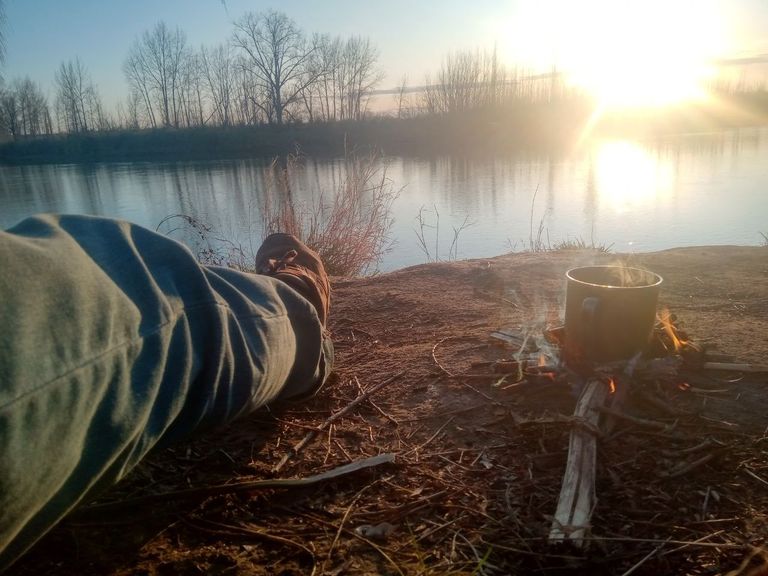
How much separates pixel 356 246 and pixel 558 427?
3.91 meters

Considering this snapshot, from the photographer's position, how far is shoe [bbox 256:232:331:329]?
1441mm

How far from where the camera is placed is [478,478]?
1048mm

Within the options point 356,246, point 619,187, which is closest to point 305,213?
point 356,246

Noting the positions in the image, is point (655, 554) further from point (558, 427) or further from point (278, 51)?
point (278, 51)

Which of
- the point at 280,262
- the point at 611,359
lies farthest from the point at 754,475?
the point at 280,262

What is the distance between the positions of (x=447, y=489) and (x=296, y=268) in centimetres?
78

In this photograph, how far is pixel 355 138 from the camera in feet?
67.9

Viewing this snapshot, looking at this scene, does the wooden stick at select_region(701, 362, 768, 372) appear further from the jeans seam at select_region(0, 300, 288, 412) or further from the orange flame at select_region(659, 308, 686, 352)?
the jeans seam at select_region(0, 300, 288, 412)

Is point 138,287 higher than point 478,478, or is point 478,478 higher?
point 138,287

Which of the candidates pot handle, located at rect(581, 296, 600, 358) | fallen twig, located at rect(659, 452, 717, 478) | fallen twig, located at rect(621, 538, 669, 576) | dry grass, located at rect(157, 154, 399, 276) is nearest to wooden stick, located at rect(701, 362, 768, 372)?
pot handle, located at rect(581, 296, 600, 358)

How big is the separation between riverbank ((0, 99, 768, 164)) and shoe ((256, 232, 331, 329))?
17.4m

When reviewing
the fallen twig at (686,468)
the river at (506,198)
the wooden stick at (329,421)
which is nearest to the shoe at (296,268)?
the wooden stick at (329,421)

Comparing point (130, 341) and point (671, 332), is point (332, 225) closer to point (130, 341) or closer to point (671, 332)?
point (671, 332)

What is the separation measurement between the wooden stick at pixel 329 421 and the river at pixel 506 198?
13.8ft
